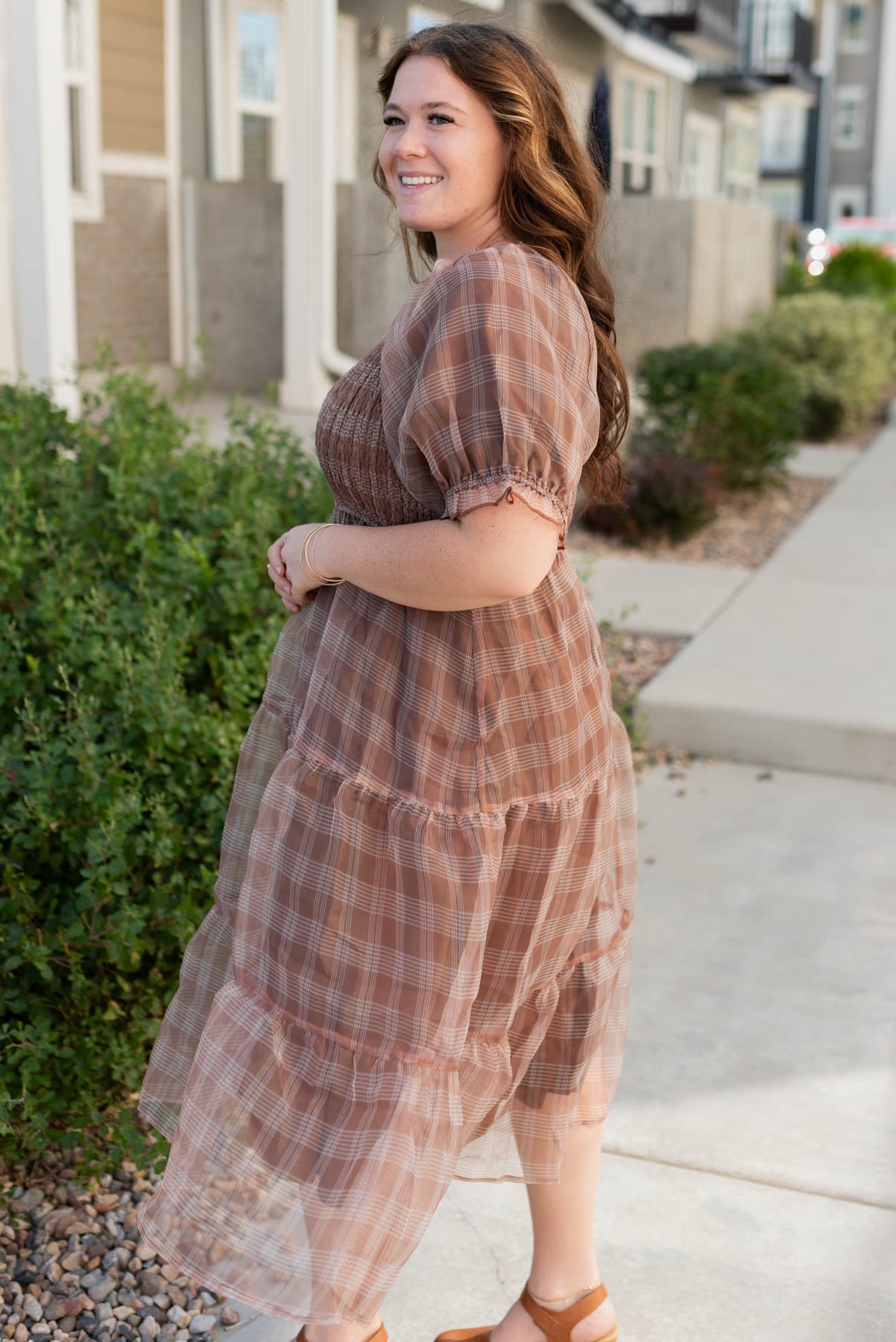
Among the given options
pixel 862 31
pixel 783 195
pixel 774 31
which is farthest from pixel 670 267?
pixel 862 31

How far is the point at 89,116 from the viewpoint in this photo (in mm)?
8656

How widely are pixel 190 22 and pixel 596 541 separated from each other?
4.70 meters

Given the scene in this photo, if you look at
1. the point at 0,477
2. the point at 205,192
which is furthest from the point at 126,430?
the point at 205,192

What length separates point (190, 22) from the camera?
9.62 metres

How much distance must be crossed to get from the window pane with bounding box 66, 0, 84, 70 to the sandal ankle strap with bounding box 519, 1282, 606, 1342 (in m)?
8.20

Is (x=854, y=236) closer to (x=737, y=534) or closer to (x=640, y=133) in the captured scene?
(x=640, y=133)

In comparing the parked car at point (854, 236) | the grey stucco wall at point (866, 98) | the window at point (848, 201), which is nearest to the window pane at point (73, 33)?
the parked car at point (854, 236)

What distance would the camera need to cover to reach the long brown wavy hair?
67.1 inches

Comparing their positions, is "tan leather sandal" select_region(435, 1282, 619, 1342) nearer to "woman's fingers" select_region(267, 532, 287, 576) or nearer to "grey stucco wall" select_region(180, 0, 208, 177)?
"woman's fingers" select_region(267, 532, 287, 576)

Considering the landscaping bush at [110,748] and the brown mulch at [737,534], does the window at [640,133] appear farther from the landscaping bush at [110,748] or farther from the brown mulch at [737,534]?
the landscaping bush at [110,748]

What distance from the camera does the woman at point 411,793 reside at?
1.67m

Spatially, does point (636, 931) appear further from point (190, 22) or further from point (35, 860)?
point (190, 22)

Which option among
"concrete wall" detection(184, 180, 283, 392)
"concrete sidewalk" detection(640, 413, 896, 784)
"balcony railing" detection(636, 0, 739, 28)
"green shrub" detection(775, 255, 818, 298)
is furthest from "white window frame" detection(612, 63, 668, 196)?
"concrete sidewalk" detection(640, 413, 896, 784)

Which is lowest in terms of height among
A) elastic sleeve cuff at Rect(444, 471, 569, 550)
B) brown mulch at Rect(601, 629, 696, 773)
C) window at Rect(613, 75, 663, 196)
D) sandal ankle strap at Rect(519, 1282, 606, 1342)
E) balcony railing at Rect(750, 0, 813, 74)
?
sandal ankle strap at Rect(519, 1282, 606, 1342)
